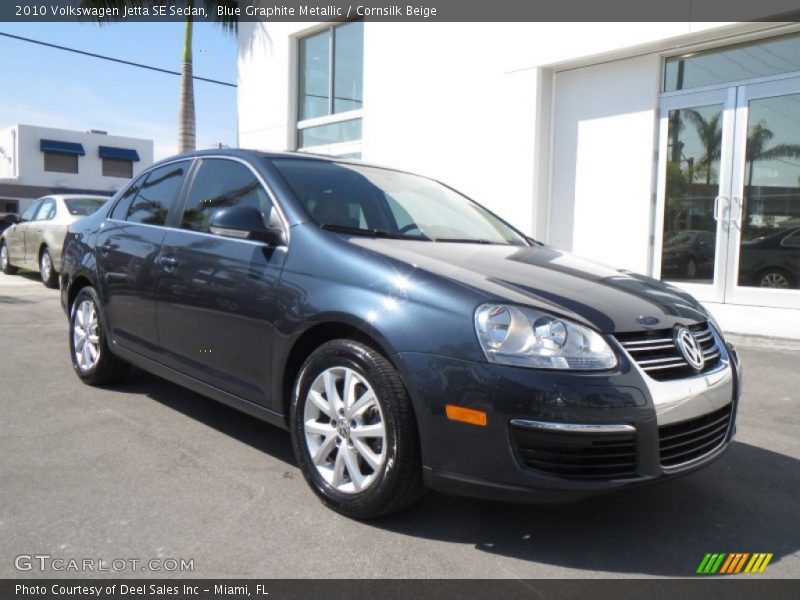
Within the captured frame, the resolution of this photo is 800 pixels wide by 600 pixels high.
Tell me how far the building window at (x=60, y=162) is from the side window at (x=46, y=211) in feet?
109

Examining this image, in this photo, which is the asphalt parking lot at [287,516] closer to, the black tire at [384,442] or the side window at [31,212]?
the black tire at [384,442]

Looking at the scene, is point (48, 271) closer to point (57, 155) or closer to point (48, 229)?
point (48, 229)

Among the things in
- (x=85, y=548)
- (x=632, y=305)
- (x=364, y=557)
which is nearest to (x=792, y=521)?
(x=632, y=305)

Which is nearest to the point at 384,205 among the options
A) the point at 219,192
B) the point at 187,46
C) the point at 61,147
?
the point at 219,192

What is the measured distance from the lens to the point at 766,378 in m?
5.40

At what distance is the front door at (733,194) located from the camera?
7.95m

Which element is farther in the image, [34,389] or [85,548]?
[34,389]

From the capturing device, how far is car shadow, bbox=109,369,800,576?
8.46ft

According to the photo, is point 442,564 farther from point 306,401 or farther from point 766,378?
point 766,378

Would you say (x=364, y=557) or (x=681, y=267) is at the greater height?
(x=681, y=267)

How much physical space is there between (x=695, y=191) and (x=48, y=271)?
9.46 meters

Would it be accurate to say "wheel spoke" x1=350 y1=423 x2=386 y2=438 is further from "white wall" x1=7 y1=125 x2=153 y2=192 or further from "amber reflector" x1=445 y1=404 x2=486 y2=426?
"white wall" x1=7 y1=125 x2=153 y2=192

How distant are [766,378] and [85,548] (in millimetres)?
4945

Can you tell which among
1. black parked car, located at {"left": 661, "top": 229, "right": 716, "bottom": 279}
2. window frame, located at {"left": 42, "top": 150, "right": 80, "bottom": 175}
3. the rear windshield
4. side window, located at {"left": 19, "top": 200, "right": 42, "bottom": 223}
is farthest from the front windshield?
window frame, located at {"left": 42, "top": 150, "right": 80, "bottom": 175}
